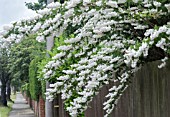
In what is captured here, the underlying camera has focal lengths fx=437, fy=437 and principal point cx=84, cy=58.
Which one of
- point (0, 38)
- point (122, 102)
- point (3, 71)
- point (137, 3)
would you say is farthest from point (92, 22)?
point (3, 71)

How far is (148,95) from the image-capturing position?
3.24m

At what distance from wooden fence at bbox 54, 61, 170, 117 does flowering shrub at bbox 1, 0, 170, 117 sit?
0.20 meters

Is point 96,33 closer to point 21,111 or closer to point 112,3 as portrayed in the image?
point 112,3

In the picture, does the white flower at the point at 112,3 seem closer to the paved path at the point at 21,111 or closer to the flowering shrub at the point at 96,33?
the flowering shrub at the point at 96,33

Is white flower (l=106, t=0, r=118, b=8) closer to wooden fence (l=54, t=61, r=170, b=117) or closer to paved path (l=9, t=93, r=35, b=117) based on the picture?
wooden fence (l=54, t=61, r=170, b=117)

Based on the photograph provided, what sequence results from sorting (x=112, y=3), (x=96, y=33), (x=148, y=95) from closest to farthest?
(x=112, y=3) < (x=96, y=33) < (x=148, y=95)

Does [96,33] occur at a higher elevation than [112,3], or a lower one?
lower

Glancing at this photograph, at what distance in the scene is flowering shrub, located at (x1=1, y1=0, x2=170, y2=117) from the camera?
2547mm

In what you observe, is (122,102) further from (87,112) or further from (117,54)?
(87,112)

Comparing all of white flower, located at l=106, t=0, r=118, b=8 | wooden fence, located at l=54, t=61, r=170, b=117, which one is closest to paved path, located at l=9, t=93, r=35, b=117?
wooden fence, located at l=54, t=61, r=170, b=117

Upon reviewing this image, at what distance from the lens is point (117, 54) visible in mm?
2723

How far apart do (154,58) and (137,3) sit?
2.58 feet

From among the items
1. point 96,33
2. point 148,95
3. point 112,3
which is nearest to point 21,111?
point 148,95

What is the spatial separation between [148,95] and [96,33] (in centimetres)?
81
